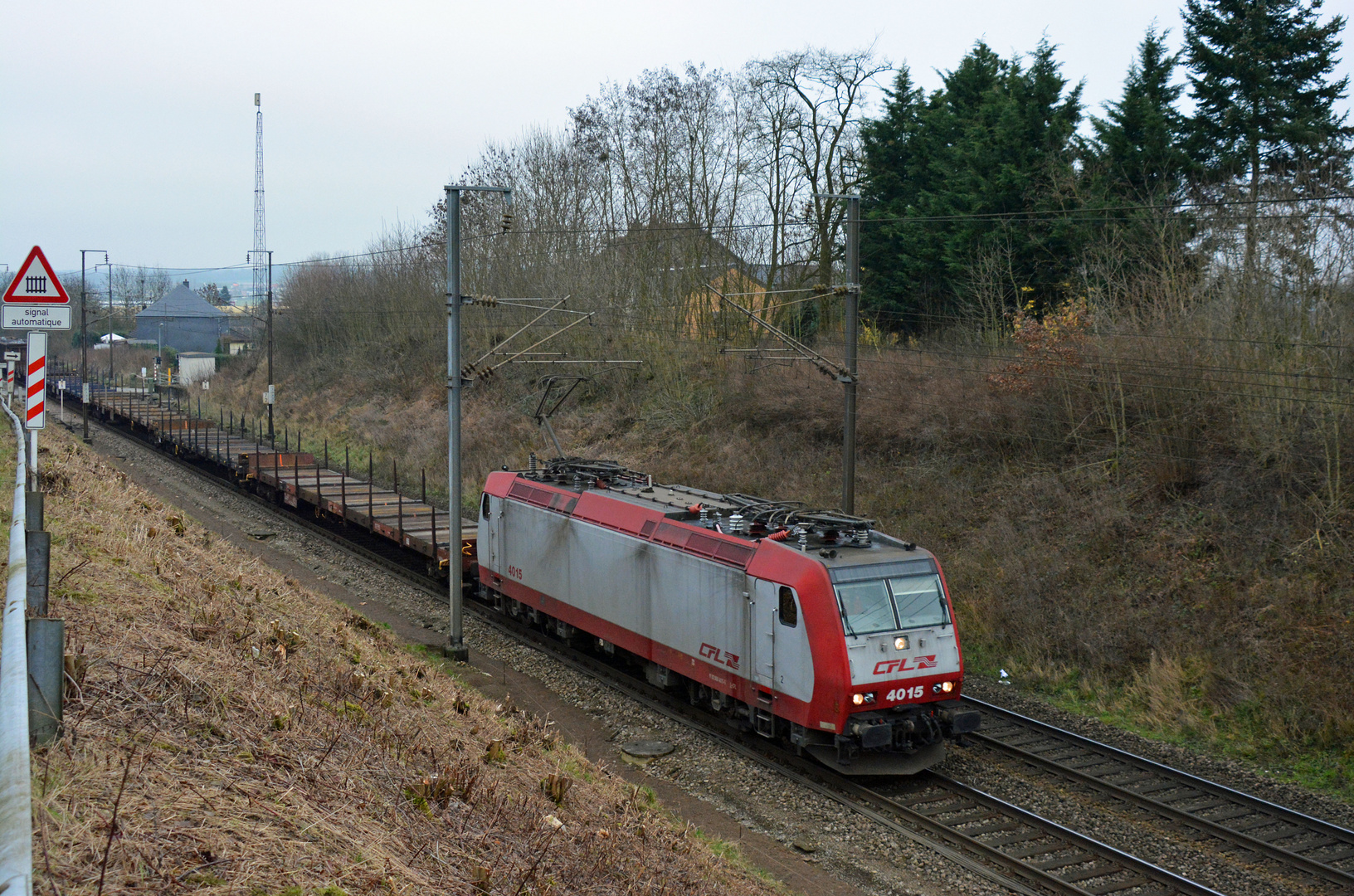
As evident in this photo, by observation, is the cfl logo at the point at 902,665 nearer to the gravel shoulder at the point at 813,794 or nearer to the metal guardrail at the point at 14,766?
the gravel shoulder at the point at 813,794

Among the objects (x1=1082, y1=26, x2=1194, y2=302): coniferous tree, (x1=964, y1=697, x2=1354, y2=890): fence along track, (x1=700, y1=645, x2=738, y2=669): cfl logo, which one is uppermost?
(x1=1082, y1=26, x2=1194, y2=302): coniferous tree

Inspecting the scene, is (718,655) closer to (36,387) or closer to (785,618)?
(785,618)

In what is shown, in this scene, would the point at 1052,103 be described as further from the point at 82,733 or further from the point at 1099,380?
the point at 82,733

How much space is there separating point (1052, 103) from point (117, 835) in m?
27.1

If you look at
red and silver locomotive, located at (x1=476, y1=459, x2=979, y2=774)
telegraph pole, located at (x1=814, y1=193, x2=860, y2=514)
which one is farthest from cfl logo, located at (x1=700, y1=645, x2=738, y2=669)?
telegraph pole, located at (x1=814, y1=193, x2=860, y2=514)

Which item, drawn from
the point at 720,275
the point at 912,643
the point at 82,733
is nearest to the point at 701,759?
the point at 912,643

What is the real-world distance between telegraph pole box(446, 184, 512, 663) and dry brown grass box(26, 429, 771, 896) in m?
3.73

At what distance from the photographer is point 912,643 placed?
36.8 feet

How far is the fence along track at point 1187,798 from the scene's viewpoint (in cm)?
960

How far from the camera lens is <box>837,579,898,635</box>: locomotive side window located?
10.9 meters

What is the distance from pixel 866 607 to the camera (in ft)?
36.4

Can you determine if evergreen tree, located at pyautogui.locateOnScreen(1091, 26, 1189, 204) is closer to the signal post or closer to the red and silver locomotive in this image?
the red and silver locomotive

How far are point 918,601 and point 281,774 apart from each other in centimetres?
776

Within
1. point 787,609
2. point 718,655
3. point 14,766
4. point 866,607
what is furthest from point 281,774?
point 718,655
